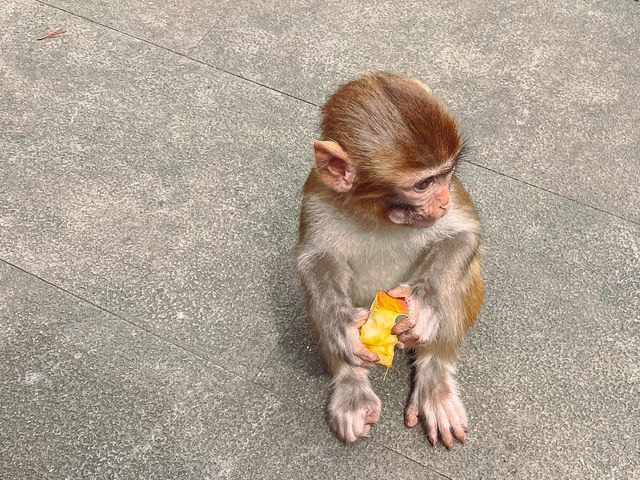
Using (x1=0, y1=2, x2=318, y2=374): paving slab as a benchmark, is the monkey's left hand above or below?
above

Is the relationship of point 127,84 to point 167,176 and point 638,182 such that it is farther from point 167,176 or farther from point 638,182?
point 638,182

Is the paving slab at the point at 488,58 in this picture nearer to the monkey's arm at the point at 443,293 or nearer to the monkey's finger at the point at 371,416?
the monkey's arm at the point at 443,293

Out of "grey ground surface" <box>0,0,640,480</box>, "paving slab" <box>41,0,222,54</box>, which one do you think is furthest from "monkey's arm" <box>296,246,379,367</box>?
"paving slab" <box>41,0,222,54</box>

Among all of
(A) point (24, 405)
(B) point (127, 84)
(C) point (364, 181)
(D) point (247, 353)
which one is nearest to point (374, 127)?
(C) point (364, 181)

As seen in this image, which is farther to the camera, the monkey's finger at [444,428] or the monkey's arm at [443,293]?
the monkey's finger at [444,428]

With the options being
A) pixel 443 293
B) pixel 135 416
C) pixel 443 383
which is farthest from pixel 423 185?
pixel 135 416

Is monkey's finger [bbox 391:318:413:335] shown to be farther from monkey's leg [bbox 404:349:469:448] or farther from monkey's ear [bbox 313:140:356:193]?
monkey's ear [bbox 313:140:356:193]

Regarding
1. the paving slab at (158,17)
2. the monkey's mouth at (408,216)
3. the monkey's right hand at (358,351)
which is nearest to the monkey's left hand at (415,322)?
the monkey's right hand at (358,351)
